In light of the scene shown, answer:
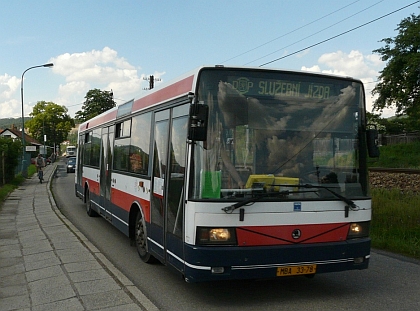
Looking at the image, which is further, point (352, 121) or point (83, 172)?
point (83, 172)

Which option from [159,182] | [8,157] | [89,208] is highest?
[8,157]

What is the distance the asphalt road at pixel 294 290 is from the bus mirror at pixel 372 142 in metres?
1.82

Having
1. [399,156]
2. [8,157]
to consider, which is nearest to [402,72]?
[399,156]

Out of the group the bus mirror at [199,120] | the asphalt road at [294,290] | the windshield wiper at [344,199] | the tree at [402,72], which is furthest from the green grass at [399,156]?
the bus mirror at [199,120]

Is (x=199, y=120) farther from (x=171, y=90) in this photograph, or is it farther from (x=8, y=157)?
(x=8, y=157)

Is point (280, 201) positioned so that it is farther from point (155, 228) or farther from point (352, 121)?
point (155, 228)

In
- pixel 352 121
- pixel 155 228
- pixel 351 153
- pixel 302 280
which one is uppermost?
pixel 352 121

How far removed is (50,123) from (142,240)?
11140cm

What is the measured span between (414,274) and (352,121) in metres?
2.82

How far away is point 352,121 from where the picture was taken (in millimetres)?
6672

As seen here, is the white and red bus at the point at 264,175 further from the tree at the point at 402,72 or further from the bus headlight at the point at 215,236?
the tree at the point at 402,72

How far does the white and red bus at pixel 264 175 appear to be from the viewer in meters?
5.91

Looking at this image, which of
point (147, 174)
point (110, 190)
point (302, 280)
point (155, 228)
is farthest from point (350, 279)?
point (110, 190)

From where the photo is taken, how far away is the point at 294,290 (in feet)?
22.8
